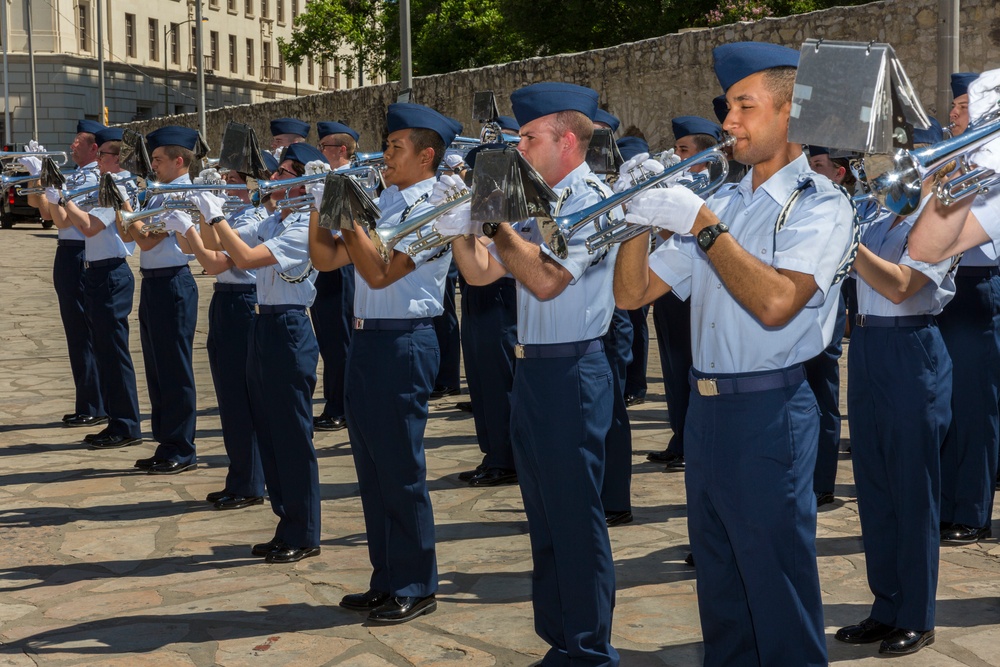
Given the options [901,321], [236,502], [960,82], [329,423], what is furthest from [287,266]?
[329,423]

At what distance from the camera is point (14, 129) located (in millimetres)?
52594

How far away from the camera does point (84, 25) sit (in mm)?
53219

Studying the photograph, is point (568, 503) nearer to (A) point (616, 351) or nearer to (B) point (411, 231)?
(B) point (411, 231)

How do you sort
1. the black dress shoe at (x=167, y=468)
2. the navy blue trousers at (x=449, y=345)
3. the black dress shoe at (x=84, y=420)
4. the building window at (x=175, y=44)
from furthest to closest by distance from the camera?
the building window at (x=175, y=44), the navy blue trousers at (x=449, y=345), the black dress shoe at (x=84, y=420), the black dress shoe at (x=167, y=468)

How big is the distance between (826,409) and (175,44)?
56044 millimetres

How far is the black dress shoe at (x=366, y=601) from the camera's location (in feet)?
16.5

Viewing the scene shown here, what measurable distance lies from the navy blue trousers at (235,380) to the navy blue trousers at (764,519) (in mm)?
3558

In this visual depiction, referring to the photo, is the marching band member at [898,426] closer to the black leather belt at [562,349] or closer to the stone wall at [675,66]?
the black leather belt at [562,349]

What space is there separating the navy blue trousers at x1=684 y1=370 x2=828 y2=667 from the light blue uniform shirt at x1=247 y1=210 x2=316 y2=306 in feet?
9.11

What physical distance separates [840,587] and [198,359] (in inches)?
323

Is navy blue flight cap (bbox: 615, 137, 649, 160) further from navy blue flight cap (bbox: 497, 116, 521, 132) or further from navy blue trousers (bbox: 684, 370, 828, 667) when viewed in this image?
navy blue trousers (bbox: 684, 370, 828, 667)

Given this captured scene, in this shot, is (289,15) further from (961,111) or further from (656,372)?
(961,111)

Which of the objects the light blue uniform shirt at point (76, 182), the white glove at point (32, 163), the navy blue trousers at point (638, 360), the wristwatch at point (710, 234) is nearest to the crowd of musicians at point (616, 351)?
the wristwatch at point (710, 234)

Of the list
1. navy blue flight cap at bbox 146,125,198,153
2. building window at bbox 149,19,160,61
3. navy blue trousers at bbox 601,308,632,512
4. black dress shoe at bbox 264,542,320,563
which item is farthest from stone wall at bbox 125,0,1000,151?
building window at bbox 149,19,160,61
